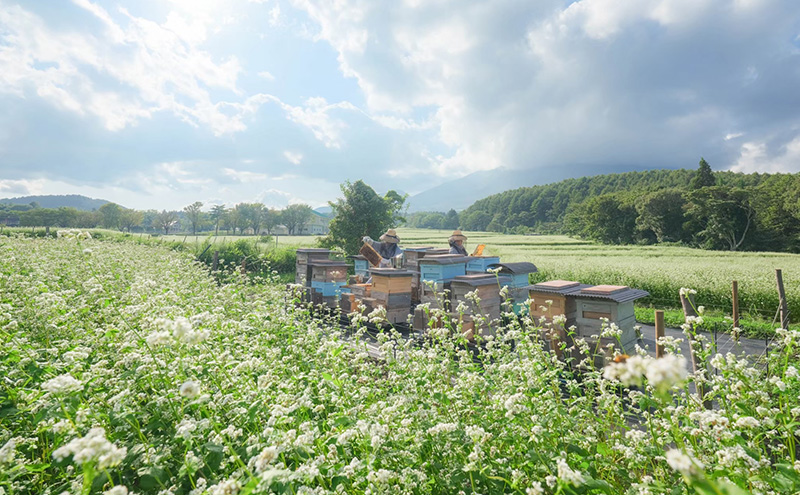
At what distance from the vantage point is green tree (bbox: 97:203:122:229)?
2734 inches

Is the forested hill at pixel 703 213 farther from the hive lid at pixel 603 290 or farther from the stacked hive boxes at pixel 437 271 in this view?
the hive lid at pixel 603 290

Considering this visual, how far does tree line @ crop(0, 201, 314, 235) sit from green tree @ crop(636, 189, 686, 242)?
187 feet

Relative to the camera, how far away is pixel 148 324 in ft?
8.82

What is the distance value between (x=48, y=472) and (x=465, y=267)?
32.7 ft

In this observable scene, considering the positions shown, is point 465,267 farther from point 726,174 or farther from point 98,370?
point 726,174

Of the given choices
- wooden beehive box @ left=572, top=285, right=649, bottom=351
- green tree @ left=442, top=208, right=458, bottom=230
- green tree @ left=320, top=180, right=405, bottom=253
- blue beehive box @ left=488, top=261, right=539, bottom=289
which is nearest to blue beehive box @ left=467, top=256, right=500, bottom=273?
blue beehive box @ left=488, top=261, right=539, bottom=289

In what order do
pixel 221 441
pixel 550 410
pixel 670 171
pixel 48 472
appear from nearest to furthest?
pixel 221 441 < pixel 48 472 < pixel 550 410 < pixel 670 171

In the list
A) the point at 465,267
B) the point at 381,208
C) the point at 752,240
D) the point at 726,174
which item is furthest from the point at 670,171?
the point at 465,267

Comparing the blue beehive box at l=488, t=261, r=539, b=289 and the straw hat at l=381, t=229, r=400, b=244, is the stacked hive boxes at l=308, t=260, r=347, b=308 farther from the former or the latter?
the blue beehive box at l=488, t=261, r=539, b=289

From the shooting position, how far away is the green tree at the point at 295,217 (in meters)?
87.4

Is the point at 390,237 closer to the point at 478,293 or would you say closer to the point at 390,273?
the point at 390,273

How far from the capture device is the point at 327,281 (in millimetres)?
12273

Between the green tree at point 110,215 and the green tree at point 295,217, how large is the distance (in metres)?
32.1

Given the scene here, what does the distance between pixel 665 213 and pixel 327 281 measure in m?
46.0
